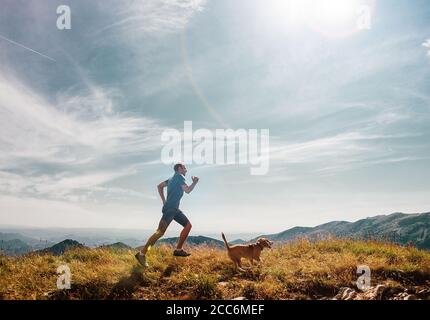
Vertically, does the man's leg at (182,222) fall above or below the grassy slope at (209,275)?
above

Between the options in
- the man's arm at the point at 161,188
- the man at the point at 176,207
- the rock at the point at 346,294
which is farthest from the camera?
the man's arm at the point at 161,188

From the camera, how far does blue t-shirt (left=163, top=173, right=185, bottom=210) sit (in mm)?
10875

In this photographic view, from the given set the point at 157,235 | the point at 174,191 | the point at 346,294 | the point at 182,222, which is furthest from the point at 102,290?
the point at 346,294

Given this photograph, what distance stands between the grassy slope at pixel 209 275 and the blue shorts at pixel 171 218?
47.9 inches

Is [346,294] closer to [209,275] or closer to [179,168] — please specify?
[209,275]

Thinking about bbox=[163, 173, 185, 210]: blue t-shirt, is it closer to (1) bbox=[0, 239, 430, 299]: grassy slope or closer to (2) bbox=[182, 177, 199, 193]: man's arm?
(2) bbox=[182, 177, 199, 193]: man's arm

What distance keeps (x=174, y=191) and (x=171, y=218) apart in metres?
0.91

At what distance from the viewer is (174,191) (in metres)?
11.0

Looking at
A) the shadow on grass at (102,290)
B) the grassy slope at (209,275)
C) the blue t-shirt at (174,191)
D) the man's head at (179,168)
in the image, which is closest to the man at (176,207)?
the blue t-shirt at (174,191)

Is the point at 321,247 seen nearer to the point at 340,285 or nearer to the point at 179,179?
the point at 340,285

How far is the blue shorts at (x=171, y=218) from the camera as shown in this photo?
10625 mm

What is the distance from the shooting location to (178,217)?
1102cm

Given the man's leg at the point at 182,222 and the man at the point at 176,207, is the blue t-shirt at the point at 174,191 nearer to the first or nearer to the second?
the man at the point at 176,207
